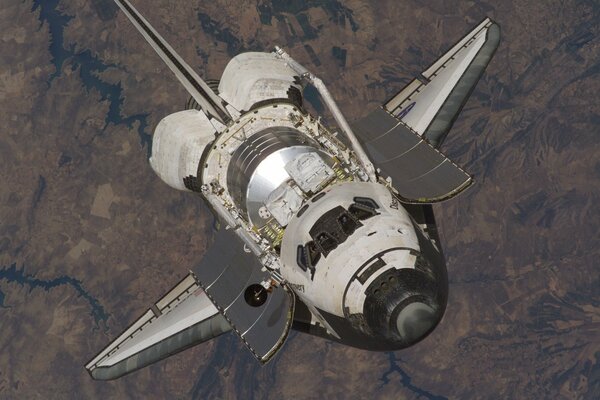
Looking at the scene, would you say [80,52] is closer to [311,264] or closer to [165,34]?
[165,34]

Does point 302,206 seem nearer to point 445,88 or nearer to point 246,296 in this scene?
point 246,296

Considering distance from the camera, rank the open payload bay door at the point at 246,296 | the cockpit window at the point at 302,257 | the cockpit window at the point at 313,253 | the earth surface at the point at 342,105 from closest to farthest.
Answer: the cockpit window at the point at 313,253
the cockpit window at the point at 302,257
the open payload bay door at the point at 246,296
the earth surface at the point at 342,105

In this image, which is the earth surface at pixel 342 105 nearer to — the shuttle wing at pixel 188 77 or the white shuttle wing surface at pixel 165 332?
the white shuttle wing surface at pixel 165 332

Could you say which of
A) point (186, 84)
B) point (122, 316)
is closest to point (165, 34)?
point (122, 316)

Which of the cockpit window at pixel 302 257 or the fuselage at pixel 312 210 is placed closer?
A: the fuselage at pixel 312 210

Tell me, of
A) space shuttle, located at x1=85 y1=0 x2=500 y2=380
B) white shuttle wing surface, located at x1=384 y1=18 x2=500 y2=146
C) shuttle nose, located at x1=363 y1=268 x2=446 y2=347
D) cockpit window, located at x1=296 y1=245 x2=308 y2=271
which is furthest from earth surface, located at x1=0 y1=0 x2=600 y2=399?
shuttle nose, located at x1=363 y1=268 x2=446 y2=347

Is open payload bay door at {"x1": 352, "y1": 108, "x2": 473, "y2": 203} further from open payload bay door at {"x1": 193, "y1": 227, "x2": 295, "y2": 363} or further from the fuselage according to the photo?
open payload bay door at {"x1": 193, "y1": 227, "x2": 295, "y2": 363}

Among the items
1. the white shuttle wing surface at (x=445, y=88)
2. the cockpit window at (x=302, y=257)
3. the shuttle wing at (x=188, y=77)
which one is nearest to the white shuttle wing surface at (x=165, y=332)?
the shuttle wing at (x=188, y=77)
